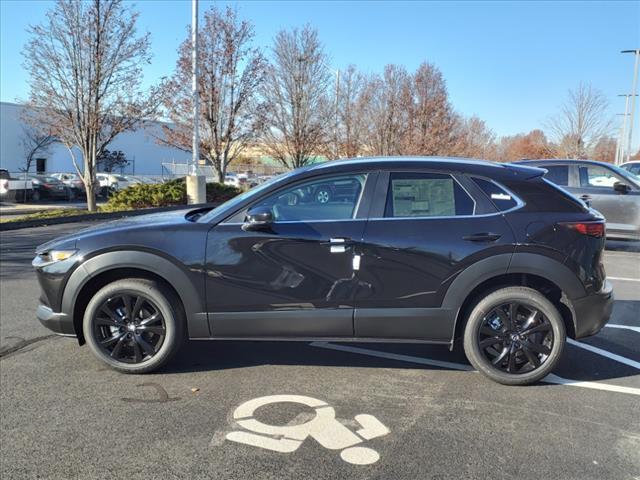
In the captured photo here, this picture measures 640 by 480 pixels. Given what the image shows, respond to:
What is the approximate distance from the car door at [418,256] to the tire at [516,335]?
0.23 meters

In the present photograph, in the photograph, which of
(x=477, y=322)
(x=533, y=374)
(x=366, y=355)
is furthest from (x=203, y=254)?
(x=533, y=374)

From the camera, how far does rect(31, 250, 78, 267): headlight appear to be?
396cm

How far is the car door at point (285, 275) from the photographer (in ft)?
12.5

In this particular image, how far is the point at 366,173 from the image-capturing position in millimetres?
3973

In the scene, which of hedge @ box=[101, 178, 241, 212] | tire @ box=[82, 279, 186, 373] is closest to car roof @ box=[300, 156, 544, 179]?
tire @ box=[82, 279, 186, 373]

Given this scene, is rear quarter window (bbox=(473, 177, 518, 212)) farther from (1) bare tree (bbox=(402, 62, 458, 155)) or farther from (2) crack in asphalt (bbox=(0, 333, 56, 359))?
(1) bare tree (bbox=(402, 62, 458, 155))

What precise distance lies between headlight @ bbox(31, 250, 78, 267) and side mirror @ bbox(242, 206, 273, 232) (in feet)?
4.53

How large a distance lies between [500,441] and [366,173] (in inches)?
82.6

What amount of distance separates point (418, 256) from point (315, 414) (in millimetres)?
1354

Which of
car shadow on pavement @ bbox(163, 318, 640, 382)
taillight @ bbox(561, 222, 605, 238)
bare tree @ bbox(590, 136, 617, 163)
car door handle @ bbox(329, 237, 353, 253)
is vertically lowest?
car shadow on pavement @ bbox(163, 318, 640, 382)

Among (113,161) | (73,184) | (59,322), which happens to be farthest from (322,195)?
(113,161)

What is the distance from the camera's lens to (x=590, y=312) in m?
3.83

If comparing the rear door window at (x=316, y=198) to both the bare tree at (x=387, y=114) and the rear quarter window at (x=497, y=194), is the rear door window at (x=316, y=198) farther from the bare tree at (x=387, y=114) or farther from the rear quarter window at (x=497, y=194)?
the bare tree at (x=387, y=114)

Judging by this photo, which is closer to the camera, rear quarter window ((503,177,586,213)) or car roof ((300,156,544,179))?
rear quarter window ((503,177,586,213))
